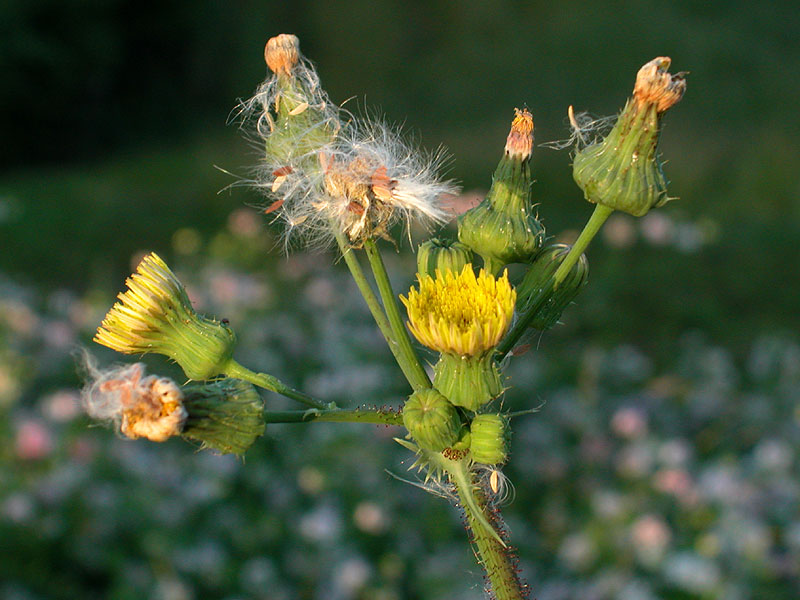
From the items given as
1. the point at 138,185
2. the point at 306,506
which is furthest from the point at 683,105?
the point at 306,506

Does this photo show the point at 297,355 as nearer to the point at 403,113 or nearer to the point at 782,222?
the point at 782,222

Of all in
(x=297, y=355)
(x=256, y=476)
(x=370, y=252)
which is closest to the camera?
(x=370, y=252)

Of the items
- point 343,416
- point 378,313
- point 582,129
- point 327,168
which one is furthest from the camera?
point 582,129

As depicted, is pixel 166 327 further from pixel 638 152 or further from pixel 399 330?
pixel 638 152

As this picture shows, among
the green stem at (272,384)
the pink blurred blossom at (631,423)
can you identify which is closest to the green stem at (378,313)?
the green stem at (272,384)

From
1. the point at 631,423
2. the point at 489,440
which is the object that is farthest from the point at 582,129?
the point at 631,423

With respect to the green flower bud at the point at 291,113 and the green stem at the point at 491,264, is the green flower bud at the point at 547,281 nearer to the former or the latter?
the green stem at the point at 491,264

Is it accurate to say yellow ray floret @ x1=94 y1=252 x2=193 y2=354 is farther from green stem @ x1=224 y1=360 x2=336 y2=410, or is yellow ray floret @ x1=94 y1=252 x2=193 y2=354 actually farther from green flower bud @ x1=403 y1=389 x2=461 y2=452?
green flower bud @ x1=403 y1=389 x2=461 y2=452
